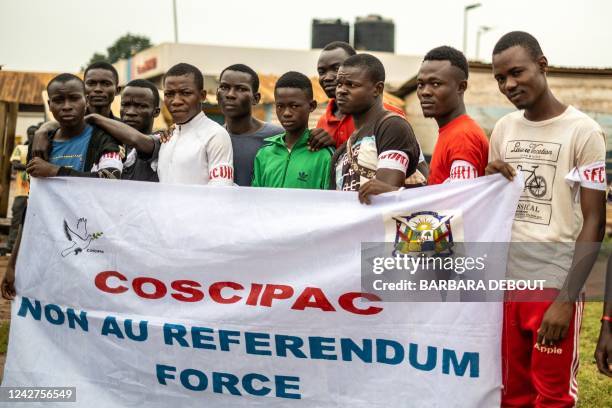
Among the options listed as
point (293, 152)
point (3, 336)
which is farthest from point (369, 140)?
point (3, 336)

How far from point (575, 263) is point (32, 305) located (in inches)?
119

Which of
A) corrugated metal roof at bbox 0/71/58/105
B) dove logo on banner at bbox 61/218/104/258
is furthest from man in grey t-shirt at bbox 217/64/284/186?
corrugated metal roof at bbox 0/71/58/105

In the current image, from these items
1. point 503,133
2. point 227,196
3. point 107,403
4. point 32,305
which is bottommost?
point 107,403

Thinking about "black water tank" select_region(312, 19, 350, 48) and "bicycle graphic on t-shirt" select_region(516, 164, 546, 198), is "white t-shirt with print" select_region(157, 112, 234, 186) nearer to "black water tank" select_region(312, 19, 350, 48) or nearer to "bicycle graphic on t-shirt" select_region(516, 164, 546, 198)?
"bicycle graphic on t-shirt" select_region(516, 164, 546, 198)

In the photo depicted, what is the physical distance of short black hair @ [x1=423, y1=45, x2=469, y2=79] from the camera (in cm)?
425

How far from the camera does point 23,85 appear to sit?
1459 inches

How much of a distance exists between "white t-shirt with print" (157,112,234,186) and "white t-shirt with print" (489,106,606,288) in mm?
1590

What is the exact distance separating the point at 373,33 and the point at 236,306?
3441 cm

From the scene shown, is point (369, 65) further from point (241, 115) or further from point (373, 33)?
point (373, 33)

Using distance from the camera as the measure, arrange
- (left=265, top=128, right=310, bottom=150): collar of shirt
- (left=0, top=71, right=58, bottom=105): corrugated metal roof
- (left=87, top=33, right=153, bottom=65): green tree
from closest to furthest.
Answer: (left=265, top=128, right=310, bottom=150): collar of shirt < (left=0, top=71, right=58, bottom=105): corrugated metal roof < (left=87, top=33, right=153, bottom=65): green tree

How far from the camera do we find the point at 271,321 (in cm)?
423

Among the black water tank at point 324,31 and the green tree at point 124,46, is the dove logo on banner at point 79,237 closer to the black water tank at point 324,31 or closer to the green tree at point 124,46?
the black water tank at point 324,31

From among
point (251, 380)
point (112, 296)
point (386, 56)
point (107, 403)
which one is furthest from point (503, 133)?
point (386, 56)

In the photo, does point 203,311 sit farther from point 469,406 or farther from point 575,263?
point 575,263
